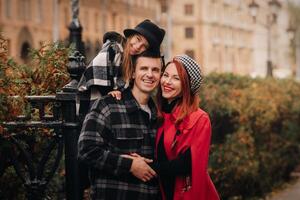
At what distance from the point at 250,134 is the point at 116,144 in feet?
21.6

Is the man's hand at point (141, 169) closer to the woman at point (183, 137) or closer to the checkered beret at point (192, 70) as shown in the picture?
the woman at point (183, 137)

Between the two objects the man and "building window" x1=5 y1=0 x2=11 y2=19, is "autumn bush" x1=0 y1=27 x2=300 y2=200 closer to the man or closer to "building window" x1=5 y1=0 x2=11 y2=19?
the man

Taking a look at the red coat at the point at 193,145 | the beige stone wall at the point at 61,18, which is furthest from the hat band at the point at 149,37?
the beige stone wall at the point at 61,18

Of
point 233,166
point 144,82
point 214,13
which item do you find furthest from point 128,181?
point 214,13

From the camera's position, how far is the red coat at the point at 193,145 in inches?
179

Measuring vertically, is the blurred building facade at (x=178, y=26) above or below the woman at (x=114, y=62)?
above

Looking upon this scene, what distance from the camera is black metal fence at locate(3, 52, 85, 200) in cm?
542

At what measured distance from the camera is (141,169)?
455 cm

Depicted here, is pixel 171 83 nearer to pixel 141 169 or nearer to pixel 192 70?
pixel 192 70

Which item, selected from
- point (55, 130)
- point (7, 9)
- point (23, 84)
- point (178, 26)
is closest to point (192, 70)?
point (55, 130)

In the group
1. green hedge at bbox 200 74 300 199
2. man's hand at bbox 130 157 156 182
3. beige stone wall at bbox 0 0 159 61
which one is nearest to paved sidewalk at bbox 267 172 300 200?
green hedge at bbox 200 74 300 199

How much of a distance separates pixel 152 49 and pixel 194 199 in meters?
1.01

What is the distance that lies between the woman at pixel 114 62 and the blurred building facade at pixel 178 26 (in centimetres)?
3605

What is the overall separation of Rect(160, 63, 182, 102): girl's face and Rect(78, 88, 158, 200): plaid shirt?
0.57 feet
